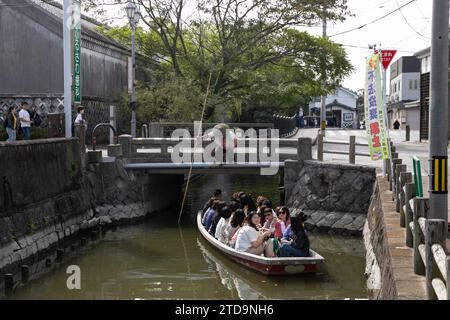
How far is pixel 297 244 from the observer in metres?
12.1

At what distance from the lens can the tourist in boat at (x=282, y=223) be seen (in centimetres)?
1303

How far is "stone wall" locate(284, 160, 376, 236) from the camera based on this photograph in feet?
57.3

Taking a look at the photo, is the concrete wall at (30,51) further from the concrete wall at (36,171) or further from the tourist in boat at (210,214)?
the tourist in boat at (210,214)

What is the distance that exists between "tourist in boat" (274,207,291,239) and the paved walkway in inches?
85.0

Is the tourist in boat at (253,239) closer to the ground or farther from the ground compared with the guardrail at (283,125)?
closer to the ground

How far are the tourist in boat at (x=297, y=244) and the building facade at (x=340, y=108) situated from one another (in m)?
61.4

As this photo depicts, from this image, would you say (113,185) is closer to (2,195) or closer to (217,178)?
(2,195)

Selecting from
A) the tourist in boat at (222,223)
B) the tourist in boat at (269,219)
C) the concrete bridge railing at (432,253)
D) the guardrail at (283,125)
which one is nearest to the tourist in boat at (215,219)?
the tourist in boat at (222,223)

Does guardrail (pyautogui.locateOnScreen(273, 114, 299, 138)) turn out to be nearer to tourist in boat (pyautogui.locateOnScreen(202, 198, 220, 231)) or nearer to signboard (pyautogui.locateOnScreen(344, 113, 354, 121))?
tourist in boat (pyautogui.locateOnScreen(202, 198, 220, 231))

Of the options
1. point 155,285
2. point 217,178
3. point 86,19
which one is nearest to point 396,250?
point 155,285

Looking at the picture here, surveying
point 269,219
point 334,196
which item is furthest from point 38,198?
point 334,196

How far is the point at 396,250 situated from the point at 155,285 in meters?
5.63

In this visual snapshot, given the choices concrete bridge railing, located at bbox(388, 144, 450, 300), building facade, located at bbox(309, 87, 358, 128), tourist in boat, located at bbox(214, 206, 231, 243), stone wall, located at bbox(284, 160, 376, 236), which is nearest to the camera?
concrete bridge railing, located at bbox(388, 144, 450, 300)

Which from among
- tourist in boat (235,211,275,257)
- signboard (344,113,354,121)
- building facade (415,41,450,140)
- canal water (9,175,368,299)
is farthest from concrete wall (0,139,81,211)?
signboard (344,113,354,121)
